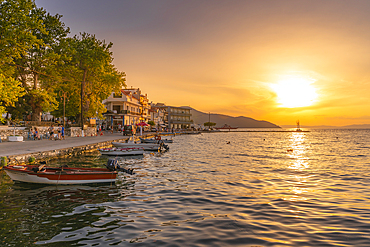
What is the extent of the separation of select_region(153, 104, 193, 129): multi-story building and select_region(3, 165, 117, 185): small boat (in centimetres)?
13174

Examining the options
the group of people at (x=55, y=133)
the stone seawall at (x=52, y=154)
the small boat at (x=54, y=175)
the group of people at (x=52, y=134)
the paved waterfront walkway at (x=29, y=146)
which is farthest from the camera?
the group of people at (x=55, y=133)

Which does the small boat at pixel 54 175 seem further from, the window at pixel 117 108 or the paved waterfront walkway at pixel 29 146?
the window at pixel 117 108

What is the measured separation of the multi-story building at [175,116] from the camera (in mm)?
154500

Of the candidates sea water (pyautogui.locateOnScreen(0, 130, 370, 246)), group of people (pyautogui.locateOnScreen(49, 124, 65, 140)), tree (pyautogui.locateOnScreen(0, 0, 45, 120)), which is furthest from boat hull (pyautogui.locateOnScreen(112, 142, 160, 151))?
sea water (pyautogui.locateOnScreen(0, 130, 370, 246))

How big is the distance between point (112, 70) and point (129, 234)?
48.0m

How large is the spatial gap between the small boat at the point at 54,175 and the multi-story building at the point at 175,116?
13174 cm

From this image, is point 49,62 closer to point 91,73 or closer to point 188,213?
point 91,73

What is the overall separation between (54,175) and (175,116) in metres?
145

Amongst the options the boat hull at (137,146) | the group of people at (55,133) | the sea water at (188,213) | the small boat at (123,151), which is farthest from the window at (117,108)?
the sea water at (188,213)

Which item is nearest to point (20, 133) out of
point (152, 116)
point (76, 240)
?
point (76, 240)

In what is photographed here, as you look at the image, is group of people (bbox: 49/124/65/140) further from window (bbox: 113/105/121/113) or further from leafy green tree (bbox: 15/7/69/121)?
window (bbox: 113/105/121/113)

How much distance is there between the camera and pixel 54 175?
46.2 feet

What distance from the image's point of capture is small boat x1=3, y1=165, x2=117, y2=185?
14.0 meters

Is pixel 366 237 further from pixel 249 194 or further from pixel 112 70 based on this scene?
pixel 112 70
